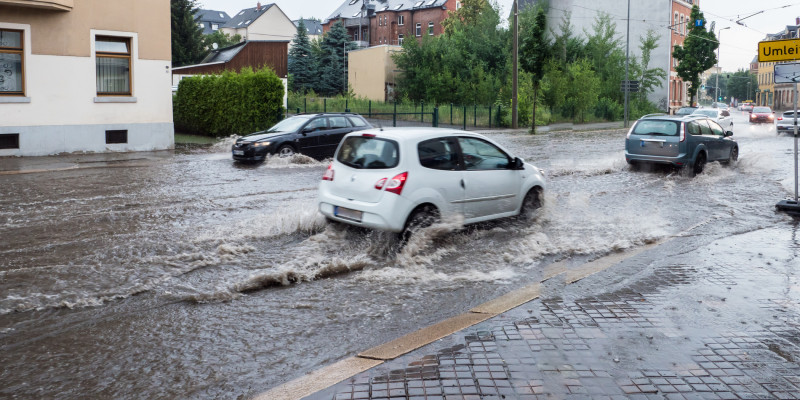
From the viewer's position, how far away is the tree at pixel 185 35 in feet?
182

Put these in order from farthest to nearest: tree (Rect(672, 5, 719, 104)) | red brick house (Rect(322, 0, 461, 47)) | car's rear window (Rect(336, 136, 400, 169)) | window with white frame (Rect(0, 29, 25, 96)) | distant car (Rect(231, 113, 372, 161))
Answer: red brick house (Rect(322, 0, 461, 47)), tree (Rect(672, 5, 719, 104)), window with white frame (Rect(0, 29, 25, 96)), distant car (Rect(231, 113, 372, 161)), car's rear window (Rect(336, 136, 400, 169))

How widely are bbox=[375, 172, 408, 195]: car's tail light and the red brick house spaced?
78.3m

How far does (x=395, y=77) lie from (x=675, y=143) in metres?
40.5

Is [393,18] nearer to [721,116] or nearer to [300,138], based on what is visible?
[721,116]

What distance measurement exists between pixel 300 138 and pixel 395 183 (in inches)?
458

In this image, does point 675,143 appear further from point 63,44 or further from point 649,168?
point 63,44

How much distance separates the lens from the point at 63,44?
2061 cm

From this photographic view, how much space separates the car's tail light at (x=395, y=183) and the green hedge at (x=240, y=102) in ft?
61.0

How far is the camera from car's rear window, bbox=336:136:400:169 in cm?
892

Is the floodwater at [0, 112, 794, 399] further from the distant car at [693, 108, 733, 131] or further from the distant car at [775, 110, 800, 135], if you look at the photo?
the distant car at [693, 108, 733, 131]

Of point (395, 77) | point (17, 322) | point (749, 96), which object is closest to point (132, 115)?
point (17, 322)

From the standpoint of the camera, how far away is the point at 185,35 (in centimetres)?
5691

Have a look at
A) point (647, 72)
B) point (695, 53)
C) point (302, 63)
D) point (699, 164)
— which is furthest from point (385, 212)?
point (695, 53)

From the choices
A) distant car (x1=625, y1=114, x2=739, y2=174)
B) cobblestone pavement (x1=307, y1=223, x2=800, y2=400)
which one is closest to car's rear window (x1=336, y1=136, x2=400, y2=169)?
cobblestone pavement (x1=307, y1=223, x2=800, y2=400)
